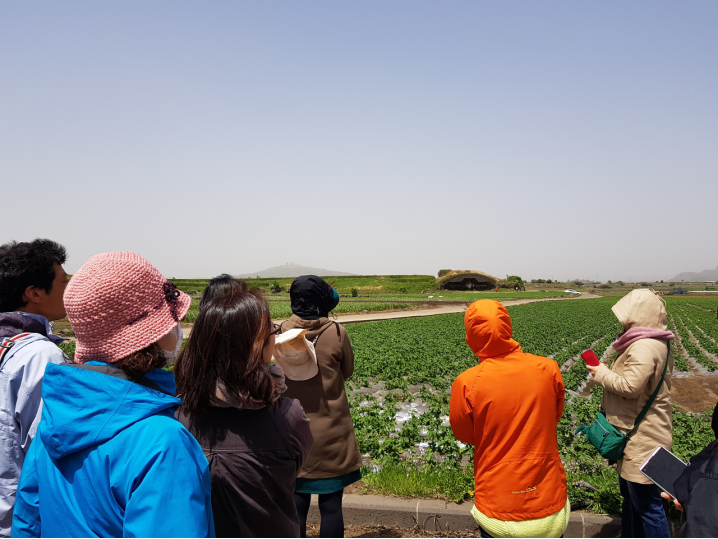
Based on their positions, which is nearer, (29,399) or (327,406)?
(29,399)

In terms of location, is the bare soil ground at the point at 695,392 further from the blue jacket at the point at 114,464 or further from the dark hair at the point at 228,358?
the blue jacket at the point at 114,464

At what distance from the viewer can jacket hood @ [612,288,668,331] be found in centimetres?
342

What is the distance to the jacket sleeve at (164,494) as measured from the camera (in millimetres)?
1208

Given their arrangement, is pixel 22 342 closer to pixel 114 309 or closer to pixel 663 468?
pixel 114 309

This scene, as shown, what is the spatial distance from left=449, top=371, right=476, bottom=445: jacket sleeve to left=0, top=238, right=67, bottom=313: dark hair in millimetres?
2662

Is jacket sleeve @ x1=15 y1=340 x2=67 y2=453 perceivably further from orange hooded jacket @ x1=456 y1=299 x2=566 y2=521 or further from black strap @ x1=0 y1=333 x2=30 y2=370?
orange hooded jacket @ x1=456 y1=299 x2=566 y2=521

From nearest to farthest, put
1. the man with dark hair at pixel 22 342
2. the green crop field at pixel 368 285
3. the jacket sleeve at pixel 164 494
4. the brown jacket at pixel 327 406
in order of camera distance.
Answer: the jacket sleeve at pixel 164 494
the man with dark hair at pixel 22 342
the brown jacket at pixel 327 406
the green crop field at pixel 368 285

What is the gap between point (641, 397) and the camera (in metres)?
3.37

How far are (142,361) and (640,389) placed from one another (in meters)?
3.36

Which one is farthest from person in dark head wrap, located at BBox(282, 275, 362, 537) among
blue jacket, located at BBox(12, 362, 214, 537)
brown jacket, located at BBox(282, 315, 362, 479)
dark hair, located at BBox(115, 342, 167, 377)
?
blue jacket, located at BBox(12, 362, 214, 537)

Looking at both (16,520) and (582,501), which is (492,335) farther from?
(582,501)

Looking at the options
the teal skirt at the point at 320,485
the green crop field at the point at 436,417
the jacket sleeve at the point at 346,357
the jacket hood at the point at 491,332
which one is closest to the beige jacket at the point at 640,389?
the jacket hood at the point at 491,332

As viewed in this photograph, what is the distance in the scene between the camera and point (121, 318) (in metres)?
1.46

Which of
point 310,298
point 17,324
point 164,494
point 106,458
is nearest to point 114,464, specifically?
point 106,458
